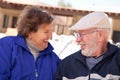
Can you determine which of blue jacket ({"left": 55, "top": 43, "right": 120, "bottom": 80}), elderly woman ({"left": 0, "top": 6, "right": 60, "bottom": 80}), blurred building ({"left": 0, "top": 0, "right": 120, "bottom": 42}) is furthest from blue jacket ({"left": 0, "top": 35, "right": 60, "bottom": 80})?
blurred building ({"left": 0, "top": 0, "right": 120, "bottom": 42})

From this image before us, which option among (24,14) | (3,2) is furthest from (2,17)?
(24,14)

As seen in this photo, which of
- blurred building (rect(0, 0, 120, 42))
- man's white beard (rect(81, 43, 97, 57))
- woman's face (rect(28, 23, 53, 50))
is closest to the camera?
man's white beard (rect(81, 43, 97, 57))

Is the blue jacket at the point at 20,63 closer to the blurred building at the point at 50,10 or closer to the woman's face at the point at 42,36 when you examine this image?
the woman's face at the point at 42,36

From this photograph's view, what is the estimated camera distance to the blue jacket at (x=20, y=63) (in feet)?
10.8

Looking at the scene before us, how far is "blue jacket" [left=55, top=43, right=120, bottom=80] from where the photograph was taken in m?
3.25

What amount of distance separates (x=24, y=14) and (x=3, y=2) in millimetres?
18943

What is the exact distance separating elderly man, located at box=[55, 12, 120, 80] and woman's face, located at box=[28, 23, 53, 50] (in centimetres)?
27

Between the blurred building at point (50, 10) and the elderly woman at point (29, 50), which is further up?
the elderly woman at point (29, 50)

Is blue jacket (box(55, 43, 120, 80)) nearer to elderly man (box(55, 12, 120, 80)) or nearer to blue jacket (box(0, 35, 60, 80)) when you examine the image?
elderly man (box(55, 12, 120, 80))

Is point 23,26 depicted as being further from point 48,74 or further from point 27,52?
point 48,74

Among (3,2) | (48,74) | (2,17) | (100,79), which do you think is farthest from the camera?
(2,17)

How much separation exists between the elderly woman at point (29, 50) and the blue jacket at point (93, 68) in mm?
176

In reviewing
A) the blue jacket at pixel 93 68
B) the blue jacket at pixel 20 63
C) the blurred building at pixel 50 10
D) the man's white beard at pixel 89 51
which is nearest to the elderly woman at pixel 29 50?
the blue jacket at pixel 20 63

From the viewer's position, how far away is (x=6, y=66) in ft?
10.7
